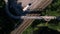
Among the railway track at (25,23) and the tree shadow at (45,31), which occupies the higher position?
the railway track at (25,23)

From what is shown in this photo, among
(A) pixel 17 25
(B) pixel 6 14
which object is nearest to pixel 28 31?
(A) pixel 17 25

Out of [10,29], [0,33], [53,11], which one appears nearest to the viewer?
[0,33]

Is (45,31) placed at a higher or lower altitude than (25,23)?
lower

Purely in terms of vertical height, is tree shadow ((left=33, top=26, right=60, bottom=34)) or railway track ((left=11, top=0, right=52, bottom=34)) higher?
railway track ((left=11, top=0, right=52, bottom=34))

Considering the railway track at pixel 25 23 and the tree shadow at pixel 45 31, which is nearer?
the railway track at pixel 25 23

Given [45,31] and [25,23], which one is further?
[45,31]

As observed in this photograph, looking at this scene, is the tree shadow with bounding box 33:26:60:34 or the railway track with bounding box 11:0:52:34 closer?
the railway track with bounding box 11:0:52:34

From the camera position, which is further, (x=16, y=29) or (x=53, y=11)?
(x=53, y=11)

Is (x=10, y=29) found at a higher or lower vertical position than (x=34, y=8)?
lower

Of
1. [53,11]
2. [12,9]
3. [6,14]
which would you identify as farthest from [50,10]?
[6,14]

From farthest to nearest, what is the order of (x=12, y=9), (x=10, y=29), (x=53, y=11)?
(x=53, y=11), (x=12, y=9), (x=10, y=29)

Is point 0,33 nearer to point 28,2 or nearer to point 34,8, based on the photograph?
point 34,8
